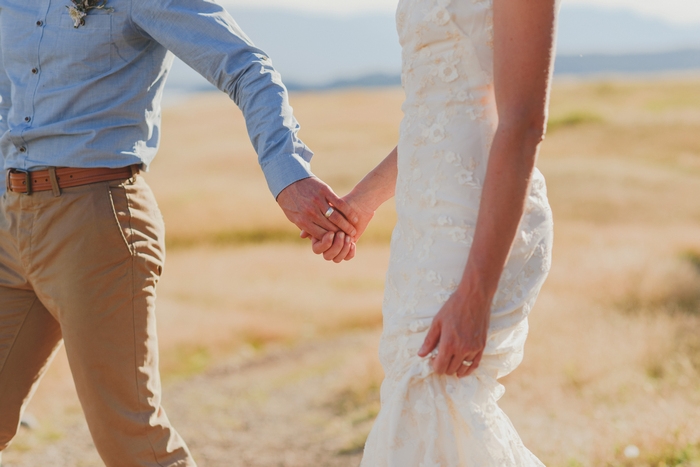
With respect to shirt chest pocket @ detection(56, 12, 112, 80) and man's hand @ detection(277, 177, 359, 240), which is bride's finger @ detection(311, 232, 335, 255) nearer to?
man's hand @ detection(277, 177, 359, 240)

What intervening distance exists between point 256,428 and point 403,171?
16.3 ft

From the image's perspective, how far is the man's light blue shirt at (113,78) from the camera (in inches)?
109

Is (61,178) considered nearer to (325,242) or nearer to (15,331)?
(15,331)

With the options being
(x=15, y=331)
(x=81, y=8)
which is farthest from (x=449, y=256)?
(x=15, y=331)

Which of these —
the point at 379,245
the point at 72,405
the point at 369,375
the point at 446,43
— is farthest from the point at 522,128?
the point at 379,245

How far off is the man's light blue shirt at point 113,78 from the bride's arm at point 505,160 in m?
1.01

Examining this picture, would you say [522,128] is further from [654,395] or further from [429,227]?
[654,395]

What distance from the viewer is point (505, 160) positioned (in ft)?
6.37

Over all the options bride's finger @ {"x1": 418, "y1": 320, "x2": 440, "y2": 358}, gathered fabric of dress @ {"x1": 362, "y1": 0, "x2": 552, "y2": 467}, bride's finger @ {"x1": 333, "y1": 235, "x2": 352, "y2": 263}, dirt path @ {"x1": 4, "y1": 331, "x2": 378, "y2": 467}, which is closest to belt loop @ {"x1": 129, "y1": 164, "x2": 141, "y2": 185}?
bride's finger @ {"x1": 333, "y1": 235, "x2": 352, "y2": 263}

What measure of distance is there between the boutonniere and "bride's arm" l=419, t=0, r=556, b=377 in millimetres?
1466

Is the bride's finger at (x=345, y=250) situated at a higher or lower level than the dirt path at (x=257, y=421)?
higher

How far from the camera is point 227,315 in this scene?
11.4 meters

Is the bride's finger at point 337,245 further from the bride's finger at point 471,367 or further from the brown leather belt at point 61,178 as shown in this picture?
the bride's finger at point 471,367

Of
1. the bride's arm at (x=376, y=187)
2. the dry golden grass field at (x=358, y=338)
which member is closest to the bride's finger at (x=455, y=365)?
the bride's arm at (x=376, y=187)
